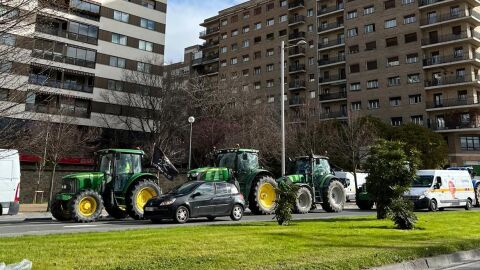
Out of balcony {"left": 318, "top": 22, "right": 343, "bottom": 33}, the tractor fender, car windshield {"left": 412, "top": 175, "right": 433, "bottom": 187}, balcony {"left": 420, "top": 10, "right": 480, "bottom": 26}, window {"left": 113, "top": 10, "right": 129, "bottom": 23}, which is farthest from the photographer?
balcony {"left": 318, "top": 22, "right": 343, "bottom": 33}

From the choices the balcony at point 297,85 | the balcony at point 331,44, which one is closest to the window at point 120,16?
the balcony at point 297,85

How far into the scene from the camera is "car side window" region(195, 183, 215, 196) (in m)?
16.6

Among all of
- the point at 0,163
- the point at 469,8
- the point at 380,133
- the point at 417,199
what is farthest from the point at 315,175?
the point at 469,8

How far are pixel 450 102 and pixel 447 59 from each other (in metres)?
5.45

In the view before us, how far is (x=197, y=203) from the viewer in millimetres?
16344

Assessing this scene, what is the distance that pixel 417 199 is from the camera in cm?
2406

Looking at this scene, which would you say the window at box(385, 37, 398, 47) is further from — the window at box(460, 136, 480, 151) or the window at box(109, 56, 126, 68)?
the window at box(109, 56, 126, 68)

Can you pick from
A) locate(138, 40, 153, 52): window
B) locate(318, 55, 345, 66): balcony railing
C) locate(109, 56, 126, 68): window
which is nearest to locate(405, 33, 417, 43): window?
locate(318, 55, 345, 66): balcony railing

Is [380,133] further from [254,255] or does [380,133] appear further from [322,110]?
[254,255]

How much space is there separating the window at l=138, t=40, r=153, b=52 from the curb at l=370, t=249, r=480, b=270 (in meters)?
50.3

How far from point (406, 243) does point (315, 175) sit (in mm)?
12671

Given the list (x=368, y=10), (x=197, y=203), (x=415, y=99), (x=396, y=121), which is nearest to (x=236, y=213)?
(x=197, y=203)

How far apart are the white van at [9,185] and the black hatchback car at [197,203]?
712 centimetres

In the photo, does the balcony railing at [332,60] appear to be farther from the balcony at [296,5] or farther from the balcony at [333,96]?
the balcony at [296,5]
